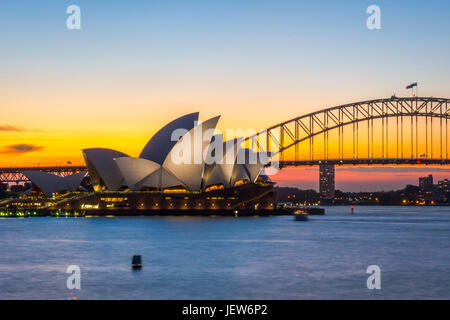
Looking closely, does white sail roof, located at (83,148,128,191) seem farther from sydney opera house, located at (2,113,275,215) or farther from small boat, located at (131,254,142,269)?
small boat, located at (131,254,142,269)

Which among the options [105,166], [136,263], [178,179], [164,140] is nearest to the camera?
[136,263]

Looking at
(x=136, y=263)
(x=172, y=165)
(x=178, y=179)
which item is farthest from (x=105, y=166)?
(x=136, y=263)

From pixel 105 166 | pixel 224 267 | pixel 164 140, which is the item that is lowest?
pixel 224 267

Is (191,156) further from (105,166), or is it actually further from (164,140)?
(105,166)

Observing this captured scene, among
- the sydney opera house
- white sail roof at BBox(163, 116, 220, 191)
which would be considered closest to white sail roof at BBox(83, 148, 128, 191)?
the sydney opera house

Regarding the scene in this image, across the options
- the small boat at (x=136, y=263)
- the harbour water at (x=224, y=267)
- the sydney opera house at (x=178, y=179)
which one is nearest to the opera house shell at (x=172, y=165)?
the sydney opera house at (x=178, y=179)
